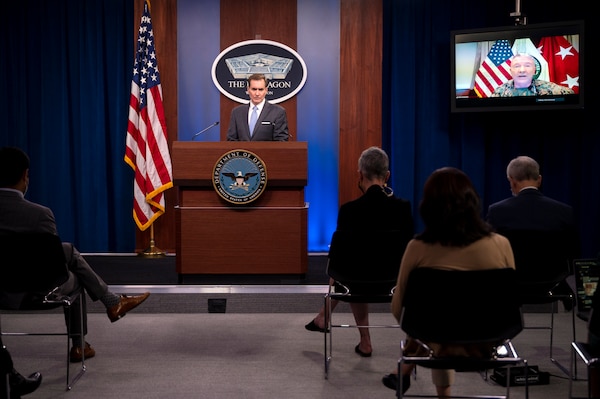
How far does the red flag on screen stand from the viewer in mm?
6676

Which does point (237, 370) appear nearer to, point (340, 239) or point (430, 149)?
point (340, 239)

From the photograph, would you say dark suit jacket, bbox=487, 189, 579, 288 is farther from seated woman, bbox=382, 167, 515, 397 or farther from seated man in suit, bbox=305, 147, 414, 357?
seated woman, bbox=382, 167, 515, 397

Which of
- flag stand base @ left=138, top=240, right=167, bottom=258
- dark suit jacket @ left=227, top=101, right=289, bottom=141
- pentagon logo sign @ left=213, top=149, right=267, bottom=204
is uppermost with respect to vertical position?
dark suit jacket @ left=227, top=101, right=289, bottom=141

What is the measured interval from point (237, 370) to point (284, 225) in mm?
1677

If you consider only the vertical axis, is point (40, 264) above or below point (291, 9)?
below

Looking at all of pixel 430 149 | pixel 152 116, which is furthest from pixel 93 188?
pixel 430 149

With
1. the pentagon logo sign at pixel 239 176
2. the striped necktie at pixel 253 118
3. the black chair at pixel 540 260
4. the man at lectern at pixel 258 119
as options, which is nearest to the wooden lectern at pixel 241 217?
the pentagon logo sign at pixel 239 176

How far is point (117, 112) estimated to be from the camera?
24.7ft

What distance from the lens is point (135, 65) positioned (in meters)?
7.13

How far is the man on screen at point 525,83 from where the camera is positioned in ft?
22.2

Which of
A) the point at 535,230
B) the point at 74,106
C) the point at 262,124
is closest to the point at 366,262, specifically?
the point at 535,230

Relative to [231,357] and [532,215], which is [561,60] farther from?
[231,357]

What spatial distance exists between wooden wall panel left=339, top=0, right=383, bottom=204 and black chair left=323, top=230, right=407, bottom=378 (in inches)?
160

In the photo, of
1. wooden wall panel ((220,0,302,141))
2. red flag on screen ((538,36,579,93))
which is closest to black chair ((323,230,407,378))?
red flag on screen ((538,36,579,93))
